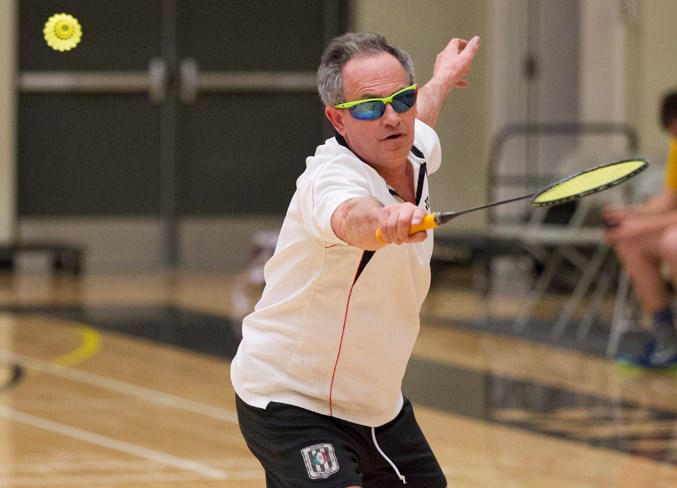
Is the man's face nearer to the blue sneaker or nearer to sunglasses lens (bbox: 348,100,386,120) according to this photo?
sunglasses lens (bbox: 348,100,386,120)

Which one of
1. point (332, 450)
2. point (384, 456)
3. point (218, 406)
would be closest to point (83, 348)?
point (218, 406)

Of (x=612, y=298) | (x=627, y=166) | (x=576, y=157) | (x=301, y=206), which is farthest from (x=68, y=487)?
(x=612, y=298)

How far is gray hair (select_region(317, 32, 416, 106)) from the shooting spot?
282 centimetres

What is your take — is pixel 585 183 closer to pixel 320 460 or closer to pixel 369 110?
pixel 369 110

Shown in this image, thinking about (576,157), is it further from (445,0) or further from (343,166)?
(343,166)

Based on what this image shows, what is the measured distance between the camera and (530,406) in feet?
21.3

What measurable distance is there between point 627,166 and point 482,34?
10.3 meters

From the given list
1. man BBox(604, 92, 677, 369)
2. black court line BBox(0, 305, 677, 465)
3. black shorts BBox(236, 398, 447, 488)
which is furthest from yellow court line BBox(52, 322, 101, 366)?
black shorts BBox(236, 398, 447, 488)

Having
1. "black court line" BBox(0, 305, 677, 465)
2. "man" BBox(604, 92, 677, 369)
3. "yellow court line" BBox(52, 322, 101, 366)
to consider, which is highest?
"man" BBox(604, 92, 677, 369)

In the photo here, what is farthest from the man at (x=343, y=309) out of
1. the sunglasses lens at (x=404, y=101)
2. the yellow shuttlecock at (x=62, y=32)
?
the yellow shuttlecock at (x=62, y=32)

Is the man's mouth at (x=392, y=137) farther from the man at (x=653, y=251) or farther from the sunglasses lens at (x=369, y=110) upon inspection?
the man at (x=653, y=251)

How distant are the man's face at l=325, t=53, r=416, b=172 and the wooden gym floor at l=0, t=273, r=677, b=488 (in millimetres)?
2373

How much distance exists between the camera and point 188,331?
895 cm

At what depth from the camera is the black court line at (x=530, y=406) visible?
5723 mm
